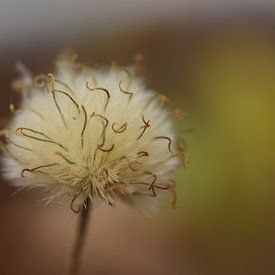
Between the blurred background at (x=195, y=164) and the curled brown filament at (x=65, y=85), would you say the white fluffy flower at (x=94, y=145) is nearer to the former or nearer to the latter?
the curled brown filament at (x=65, y=85)

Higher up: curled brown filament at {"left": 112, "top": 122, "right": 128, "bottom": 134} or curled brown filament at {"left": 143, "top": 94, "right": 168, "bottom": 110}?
curled brown filament at {"left": 143, "top": 94, "right": 168, "bottom": 110}

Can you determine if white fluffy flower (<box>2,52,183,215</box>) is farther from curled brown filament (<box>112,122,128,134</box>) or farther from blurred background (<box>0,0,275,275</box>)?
blurred background (<box>0,0,275,275</box>)

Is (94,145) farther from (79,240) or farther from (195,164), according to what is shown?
(195,164)

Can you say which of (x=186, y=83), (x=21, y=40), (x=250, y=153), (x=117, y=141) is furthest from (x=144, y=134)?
(x=21, y=40)

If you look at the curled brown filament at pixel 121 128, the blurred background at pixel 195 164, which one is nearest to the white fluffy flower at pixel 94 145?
the curled brown filament at pixel 121 128

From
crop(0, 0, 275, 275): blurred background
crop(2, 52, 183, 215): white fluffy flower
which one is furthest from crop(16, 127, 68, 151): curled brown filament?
crop(0, 0, 275, 275): blurred background

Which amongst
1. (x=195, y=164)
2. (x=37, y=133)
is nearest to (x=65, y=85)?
(x=37, y=133)
